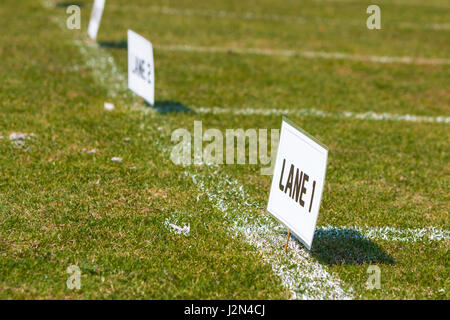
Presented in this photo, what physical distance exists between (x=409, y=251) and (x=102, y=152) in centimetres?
272

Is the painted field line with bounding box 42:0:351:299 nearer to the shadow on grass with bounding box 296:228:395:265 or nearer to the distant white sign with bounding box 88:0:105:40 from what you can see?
the shadow on grass with bounding box 296:228:395:265

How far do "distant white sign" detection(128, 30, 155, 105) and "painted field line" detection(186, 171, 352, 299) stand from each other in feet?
5.02

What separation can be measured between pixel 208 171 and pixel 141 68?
183cm

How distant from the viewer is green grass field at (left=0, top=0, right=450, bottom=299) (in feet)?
11.4

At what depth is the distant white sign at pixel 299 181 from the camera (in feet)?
11.0

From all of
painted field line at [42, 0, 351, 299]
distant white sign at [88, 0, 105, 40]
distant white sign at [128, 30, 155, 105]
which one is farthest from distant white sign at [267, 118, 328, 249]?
distant white sign at [88, 0, 105, 40]

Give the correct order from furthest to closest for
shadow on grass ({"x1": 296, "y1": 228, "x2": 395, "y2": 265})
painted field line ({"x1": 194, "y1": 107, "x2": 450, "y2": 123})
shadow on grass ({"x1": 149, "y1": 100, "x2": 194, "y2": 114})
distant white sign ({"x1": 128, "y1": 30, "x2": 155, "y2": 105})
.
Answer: painted field line ({"x1": 194, "y1": 107, "x2": 450, "y2": 123}) → shadow on grass ({"x1": 149, "y1": 100, "x2": 194, "y2": 114}) → distant white sign ({"x1": 128, "y1": 30, "x2": 155, "y2": 105}) → shadow on grass ({"x1": 296, "y1": 228, "x2": 395, "y2": 265})

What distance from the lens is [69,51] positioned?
8367 mm

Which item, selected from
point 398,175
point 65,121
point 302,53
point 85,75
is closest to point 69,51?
point 85,75

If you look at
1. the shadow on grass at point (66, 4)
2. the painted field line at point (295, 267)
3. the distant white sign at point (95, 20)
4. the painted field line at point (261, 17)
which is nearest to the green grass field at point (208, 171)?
the painted field line at point (295, 267)

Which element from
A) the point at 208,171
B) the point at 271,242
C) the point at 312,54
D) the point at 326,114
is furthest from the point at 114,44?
the point at 271,242

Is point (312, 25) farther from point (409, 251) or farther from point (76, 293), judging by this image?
point (76, 293)

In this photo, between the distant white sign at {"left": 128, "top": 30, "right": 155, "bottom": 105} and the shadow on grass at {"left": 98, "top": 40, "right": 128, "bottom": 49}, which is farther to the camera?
the shadow on grass at {"left": 98, "top": 40, "right": 128, "bottom": 49}

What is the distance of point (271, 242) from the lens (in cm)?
389
